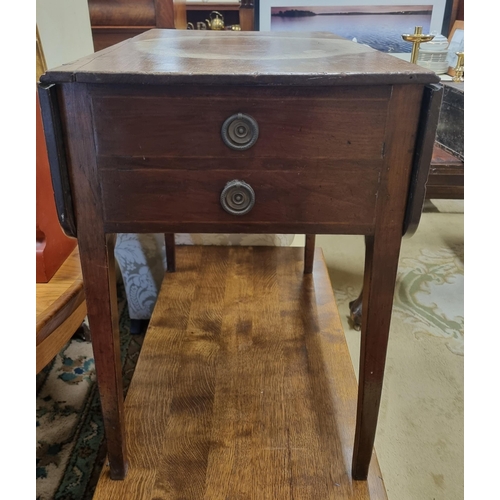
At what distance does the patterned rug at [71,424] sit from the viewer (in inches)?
36.6

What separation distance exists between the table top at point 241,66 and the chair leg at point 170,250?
55cm

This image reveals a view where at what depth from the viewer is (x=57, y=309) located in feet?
2.80

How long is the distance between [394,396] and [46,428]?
32.2 inches

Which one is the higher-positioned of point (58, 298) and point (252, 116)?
point (252, 116)

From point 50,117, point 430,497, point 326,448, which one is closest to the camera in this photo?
point 50,117

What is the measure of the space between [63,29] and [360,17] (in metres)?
1.22

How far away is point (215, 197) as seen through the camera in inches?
23.6

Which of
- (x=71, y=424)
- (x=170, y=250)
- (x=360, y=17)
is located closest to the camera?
(x=71, y=424)

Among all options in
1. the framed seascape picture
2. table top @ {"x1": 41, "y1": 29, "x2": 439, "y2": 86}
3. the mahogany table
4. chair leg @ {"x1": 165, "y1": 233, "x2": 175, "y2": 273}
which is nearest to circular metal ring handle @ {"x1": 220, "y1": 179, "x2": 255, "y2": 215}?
the mahogany table

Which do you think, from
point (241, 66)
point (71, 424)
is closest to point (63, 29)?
point (241, 66)

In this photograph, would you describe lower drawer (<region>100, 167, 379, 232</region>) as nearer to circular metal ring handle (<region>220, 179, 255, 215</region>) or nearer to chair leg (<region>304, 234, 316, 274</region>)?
circular metal ring handle (<region>220, 179, 255, 215</region>)

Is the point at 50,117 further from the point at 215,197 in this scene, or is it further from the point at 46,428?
the point at 46,428

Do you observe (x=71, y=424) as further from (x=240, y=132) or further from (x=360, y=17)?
(x=360, y=17)

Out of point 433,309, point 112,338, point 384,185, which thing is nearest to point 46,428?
point 112,338
